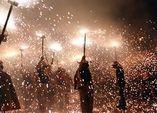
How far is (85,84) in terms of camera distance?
35.1 feet

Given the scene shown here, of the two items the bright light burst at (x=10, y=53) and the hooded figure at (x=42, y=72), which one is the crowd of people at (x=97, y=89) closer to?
the hooded figure at (x=42, y=72)

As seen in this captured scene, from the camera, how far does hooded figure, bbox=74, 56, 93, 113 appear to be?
10703 mm

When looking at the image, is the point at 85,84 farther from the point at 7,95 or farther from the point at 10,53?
the point at 10,53

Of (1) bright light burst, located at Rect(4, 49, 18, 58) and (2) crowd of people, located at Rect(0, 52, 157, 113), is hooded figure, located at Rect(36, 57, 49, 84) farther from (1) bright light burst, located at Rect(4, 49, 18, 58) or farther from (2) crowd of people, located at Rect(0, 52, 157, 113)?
(1) bright light burst, located at Rect(4, 49, 18, 58)

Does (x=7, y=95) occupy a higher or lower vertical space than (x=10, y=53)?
lower

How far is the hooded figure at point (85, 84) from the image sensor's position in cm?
1070

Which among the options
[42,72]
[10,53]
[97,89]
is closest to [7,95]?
[42,72]

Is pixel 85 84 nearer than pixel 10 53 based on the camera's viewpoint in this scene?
Yes

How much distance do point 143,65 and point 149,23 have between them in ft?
7.76

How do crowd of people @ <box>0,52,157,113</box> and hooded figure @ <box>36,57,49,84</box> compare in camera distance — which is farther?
hooded figure @ <box>36,57,49,84</box>

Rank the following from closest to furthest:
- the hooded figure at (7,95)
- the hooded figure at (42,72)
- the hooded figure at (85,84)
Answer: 1. the hooded figure at (7,95)
2. the hooded figure at (85,84)
3. the hooded figure at (42,72)

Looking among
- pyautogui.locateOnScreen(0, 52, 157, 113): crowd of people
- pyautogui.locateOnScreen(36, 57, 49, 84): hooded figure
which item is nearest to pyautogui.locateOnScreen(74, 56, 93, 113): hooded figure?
pyautogui.locateOnScreen(0, 52, 157, 113): crowd of people

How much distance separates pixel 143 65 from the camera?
19.5 meters

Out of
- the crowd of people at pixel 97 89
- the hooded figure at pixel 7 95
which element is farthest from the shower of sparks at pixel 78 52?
the hooded figure at pixel 7 95
